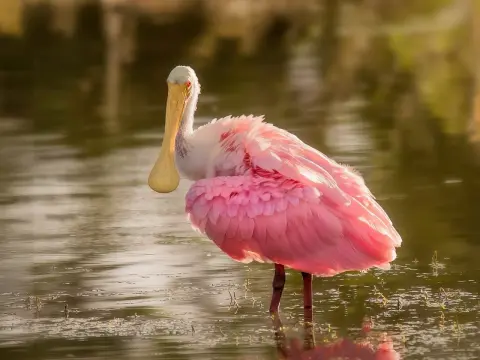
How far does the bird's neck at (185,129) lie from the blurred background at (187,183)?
0.90 m

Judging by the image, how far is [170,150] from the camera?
9.77 meters

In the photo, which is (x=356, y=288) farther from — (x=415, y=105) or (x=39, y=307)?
(x=415, y=105)

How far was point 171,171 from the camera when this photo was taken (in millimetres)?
9781

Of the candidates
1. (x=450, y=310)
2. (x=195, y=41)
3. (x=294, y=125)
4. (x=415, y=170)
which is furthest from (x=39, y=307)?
(x=195, y=41)

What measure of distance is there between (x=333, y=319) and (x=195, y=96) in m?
2.04

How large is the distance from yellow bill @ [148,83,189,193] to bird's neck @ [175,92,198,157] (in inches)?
1.3

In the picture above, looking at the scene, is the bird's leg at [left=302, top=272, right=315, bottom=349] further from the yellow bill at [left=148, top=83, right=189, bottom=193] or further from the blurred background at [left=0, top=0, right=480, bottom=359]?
the yellow bill at [left=148, top=83, right=189, bottom=193]

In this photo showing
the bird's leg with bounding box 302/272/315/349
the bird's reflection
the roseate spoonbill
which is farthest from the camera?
the roseate spoonbill

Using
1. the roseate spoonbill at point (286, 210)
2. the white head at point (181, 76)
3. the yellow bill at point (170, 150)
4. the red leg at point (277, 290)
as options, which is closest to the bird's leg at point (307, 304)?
the roseate spoonbill at point (286, 210)

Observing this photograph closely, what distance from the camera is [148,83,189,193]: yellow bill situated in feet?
32.1

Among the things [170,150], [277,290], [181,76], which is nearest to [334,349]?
[277,290]

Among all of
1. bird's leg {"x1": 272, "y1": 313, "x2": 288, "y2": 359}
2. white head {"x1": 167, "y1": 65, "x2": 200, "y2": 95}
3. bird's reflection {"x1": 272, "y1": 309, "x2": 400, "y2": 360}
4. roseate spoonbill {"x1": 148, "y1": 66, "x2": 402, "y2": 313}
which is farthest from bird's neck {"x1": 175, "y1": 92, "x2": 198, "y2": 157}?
bird's reflection {"x1": 272, "y1": 309, "x2": 400, "y2": 360}

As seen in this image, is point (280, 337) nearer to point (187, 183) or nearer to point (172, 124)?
point (172, 124)

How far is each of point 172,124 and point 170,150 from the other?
207mm
